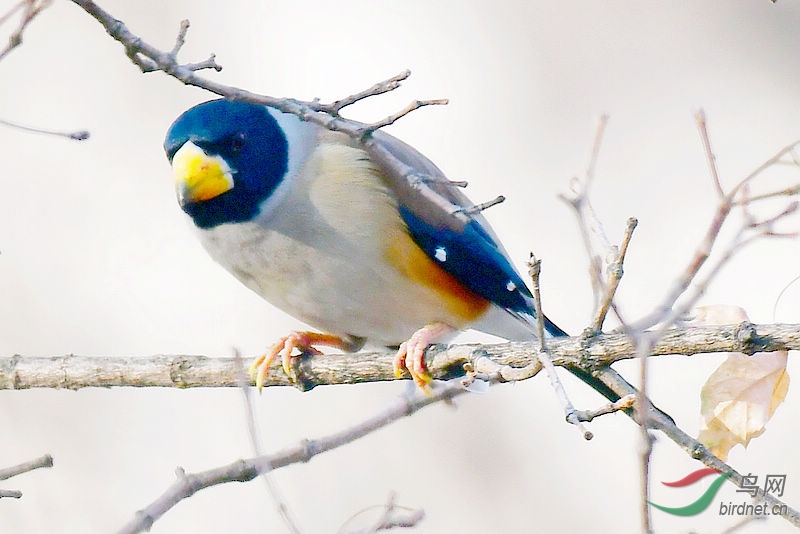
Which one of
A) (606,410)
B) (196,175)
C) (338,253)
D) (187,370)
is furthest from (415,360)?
(606,410)

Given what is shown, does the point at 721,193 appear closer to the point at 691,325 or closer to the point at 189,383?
the point at 691,325

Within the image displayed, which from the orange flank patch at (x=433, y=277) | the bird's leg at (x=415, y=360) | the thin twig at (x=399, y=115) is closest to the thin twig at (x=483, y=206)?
the thin twig at (x=399, y=115)

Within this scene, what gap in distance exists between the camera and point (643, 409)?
4.93 feet

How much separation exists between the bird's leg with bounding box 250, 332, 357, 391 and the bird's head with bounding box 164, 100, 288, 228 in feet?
1.51

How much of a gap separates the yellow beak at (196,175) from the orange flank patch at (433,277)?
1.93ft

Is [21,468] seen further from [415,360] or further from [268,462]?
[415,360]

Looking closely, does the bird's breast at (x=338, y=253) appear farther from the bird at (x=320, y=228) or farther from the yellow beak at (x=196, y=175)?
the yellow beak at (x=196, y=175)

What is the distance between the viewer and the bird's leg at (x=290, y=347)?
326 centimetres

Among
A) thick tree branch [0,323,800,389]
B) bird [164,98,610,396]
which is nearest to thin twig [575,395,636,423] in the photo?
thick tree branch [0,323,800,389]

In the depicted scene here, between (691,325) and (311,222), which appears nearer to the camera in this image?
(691,325)

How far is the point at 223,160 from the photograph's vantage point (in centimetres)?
325

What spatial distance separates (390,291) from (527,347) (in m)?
0.90

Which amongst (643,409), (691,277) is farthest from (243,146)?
(643,409)

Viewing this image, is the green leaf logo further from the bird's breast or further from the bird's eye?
the bird's eye
